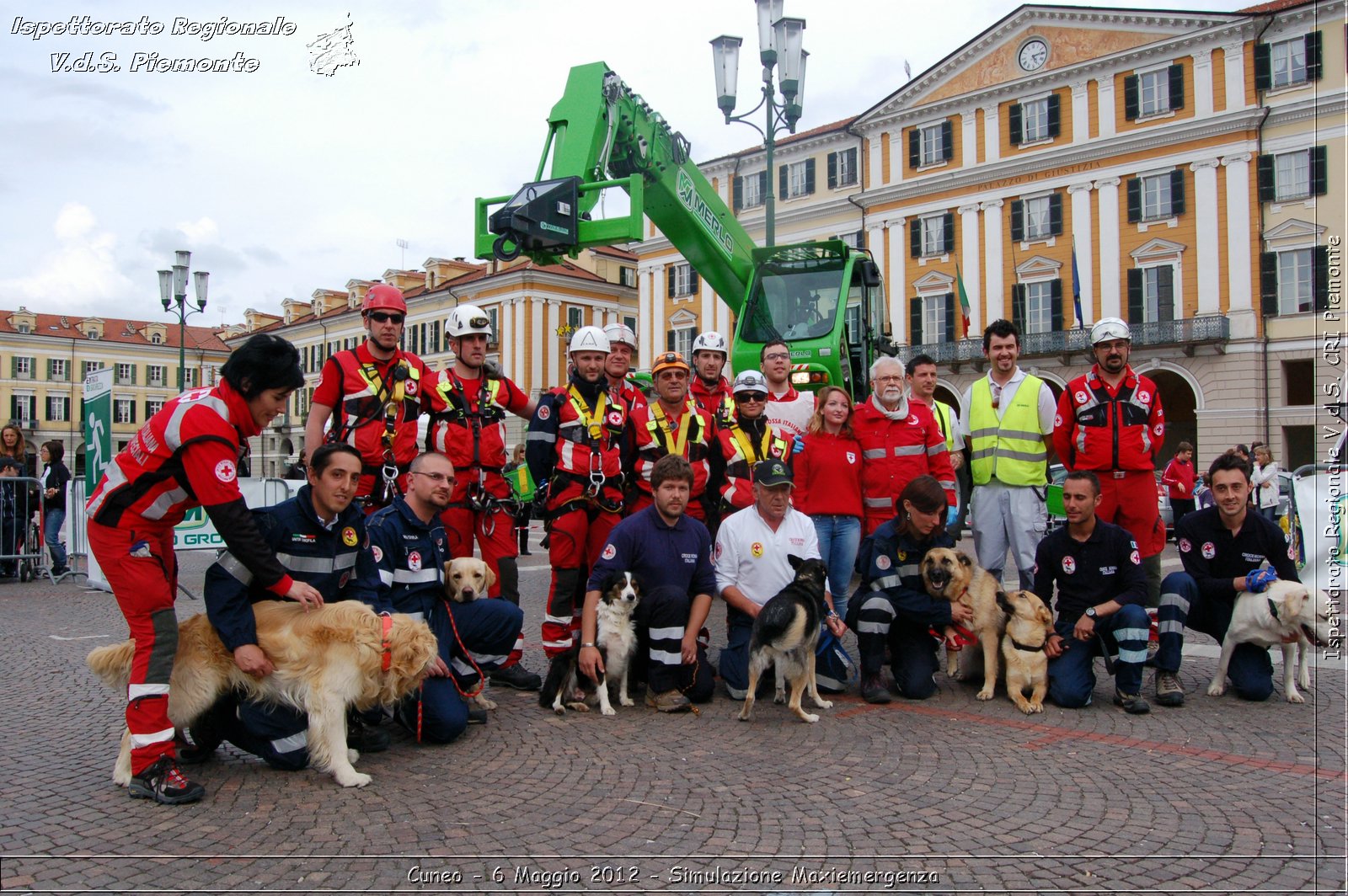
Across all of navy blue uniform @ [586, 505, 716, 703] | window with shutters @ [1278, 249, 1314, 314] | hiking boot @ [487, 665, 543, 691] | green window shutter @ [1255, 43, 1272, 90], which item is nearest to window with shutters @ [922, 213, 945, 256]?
green window shutter @ [1255, 43, 1272, 90]

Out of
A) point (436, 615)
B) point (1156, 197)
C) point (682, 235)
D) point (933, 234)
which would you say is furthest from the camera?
point (933, 234)

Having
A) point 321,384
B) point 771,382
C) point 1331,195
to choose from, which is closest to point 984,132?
point 1331,195

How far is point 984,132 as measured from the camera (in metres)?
41.4

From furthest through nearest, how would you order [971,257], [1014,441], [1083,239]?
[971,257] → [1083,239] → [1014,441]

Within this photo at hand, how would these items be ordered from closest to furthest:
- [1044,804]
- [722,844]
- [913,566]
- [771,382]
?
[722,844] → [1044,804] → [913,566] → [771,382]

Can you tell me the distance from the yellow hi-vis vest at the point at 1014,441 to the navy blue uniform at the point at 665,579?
2.27m

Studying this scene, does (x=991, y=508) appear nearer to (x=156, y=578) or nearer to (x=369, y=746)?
(x=369, y=746)

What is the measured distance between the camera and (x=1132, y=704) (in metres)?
5.53

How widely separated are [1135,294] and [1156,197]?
3779 millimetres

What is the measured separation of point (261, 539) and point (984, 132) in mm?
42642

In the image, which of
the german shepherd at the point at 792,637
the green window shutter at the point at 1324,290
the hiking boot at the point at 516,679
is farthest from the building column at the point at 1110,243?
the hiking boot at the point at 516,679

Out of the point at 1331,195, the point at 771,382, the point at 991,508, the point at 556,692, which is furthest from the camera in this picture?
the point at 1331,195

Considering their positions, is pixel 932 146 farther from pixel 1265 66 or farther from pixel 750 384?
pixel 750 384

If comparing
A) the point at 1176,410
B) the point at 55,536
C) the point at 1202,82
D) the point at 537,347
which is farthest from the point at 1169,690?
the point at 537,347
